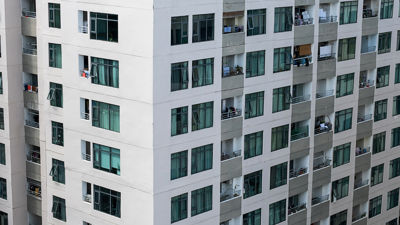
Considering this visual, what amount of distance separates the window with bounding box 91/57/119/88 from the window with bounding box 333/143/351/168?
61.8 ft

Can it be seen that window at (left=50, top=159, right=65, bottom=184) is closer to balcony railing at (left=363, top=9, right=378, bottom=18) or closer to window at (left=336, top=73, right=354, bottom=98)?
window at (left=336, top=73, right=354, bottom=98)

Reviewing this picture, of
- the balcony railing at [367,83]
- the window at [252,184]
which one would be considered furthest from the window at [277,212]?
the balcony railing at [367,83]

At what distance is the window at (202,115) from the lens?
157 ft

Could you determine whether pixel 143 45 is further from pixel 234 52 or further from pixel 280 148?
pixel 280 148

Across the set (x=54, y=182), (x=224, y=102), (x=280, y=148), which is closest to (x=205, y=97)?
(x=224, y=102)

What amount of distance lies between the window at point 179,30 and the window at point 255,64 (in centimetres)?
576

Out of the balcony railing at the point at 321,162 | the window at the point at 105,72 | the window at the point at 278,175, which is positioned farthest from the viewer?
the balcony railing at the point at 321,162

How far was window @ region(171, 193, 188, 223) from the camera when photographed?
47656mm

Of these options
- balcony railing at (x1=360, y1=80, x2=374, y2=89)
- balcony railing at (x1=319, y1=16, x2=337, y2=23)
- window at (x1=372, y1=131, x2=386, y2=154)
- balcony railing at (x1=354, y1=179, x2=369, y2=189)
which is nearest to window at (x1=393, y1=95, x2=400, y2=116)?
window at (x1=372, y1=131, x2=386, y2=154)

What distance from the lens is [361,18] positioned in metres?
58.2

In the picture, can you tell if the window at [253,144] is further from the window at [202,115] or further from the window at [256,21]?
the window at [256,21]

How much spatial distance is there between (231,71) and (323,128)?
10.5 m

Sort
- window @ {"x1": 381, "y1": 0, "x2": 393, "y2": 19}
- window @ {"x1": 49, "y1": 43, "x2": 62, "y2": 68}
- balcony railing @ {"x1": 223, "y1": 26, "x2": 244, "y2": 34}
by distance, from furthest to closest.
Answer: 1. window @ {"x1": 381, "y1": 0, "x2": 393, "y2": 19}
2. window @ {"x1": 49, "y1": 43, "x2": 62, "y2": 68}
3. balcony railing @ {"x1": 223, "y1": 26, "x2": 244, "y2": 34}

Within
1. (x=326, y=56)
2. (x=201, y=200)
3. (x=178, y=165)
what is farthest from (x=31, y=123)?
(x=326, y=56)
